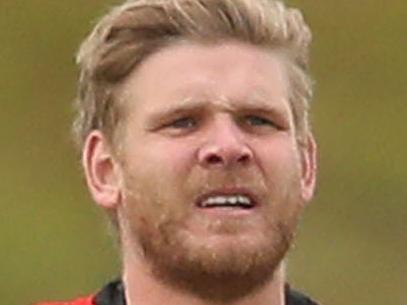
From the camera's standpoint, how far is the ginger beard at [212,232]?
15.6ft

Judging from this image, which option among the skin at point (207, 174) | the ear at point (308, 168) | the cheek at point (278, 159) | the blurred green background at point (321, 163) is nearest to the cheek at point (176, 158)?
the skin at point (207, 174)

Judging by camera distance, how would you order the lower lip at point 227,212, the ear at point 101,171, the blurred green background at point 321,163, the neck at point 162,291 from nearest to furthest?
the lower lip at point 227,212 < the neck at point 162,291 < the ear at point 101,171 < the blurred green background at point 321,163

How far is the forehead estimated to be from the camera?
4.84m

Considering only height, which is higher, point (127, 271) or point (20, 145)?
point (127, 271)

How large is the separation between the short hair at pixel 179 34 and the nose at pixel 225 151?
6.8 inches

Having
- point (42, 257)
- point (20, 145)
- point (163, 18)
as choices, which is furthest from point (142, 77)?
point (20, 145)

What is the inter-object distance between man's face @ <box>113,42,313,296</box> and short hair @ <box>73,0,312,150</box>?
0.03 m

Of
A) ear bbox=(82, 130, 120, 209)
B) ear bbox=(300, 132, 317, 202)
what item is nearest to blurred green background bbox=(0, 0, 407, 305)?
ear bbox=(82, 130, 120, 209)

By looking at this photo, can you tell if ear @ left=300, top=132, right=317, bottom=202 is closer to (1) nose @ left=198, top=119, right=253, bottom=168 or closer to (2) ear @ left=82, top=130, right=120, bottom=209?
(1) nose @ left=198, top=119, right=253, bottom=168

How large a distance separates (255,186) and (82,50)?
49 centimetres

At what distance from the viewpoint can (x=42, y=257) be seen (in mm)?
11875

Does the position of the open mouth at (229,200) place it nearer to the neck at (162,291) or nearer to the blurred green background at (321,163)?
the neck at (162,291)

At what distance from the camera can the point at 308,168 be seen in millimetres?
4938

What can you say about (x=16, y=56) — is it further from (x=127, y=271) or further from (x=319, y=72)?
(x=127, y=271)
